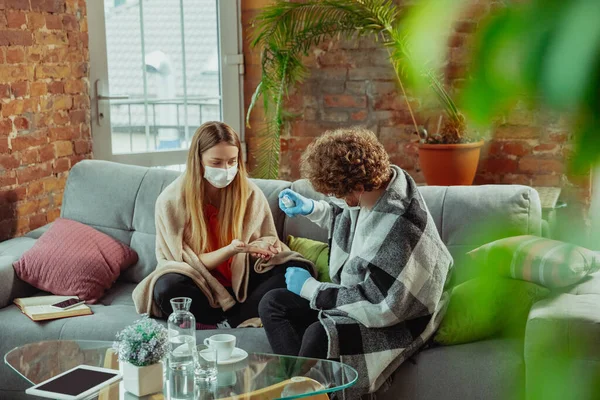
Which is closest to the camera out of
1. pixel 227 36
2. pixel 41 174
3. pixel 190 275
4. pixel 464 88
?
pixel 464 88

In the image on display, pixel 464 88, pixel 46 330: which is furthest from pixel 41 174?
pixel 464 88

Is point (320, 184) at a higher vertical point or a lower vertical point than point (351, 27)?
lower

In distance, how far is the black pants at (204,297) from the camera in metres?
2.72

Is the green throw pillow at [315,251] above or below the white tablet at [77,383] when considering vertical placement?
above

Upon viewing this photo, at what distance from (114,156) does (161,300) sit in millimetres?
1430

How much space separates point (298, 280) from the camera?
2568 mm

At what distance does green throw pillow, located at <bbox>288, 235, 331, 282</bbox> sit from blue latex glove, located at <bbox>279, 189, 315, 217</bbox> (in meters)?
0.20

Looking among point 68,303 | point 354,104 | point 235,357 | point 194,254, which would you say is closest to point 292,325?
point 235,357

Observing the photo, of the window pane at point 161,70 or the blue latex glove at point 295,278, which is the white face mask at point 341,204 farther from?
the window pane at point 161,70

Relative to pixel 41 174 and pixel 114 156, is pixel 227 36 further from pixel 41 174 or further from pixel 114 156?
pixel 41 174

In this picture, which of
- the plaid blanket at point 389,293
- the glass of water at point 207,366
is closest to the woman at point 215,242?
the plaid blanket at point 389,293

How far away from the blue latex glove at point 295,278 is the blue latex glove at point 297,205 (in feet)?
0.73

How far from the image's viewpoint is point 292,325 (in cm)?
250

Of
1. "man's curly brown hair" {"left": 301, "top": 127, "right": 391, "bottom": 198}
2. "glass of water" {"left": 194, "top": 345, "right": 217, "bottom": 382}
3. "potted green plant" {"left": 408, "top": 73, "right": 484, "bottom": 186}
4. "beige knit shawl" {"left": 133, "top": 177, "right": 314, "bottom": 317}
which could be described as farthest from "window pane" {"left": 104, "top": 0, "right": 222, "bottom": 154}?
"glass of water" {"left": 194, "top": 345, "right": 217, "bottom": 382}
